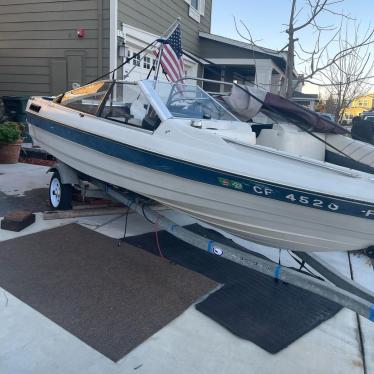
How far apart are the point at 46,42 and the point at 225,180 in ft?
23.3

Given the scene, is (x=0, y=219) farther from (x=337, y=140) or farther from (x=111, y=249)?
(x=337, y=140)

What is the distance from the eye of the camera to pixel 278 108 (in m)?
3.89

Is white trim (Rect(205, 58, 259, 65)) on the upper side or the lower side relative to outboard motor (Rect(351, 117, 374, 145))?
upper

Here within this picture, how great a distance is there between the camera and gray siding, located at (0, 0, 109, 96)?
25.9ft

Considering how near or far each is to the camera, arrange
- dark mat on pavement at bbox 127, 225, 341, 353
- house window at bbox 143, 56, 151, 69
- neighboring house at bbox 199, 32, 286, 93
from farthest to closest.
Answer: neighboring house at bbox 199, 32, 286, 93 < house window at bbox 143, 56, 151, 69 < dark mat on pavement at bbox 127, 225, 341, 353

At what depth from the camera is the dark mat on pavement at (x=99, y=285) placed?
275cm

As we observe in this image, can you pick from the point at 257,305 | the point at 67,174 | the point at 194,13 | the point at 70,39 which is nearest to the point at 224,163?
the point at 257,305

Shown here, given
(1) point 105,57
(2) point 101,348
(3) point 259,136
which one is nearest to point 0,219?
(2) point 101,348

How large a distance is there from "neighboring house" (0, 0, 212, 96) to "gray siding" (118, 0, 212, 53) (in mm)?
19

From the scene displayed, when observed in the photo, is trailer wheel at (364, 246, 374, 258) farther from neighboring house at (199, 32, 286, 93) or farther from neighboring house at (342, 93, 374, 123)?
neighboring house at (342, 93, 374, 123)

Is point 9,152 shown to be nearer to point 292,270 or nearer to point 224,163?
point 224,163

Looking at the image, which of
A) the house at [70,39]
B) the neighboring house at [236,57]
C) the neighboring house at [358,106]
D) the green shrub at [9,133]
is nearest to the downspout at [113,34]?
the house at [70,39]

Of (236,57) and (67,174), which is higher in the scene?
(236,57)

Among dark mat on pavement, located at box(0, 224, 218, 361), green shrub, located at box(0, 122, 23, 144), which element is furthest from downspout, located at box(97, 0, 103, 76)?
dark mat on pavement, located at box(0, 224, 218, 361)
